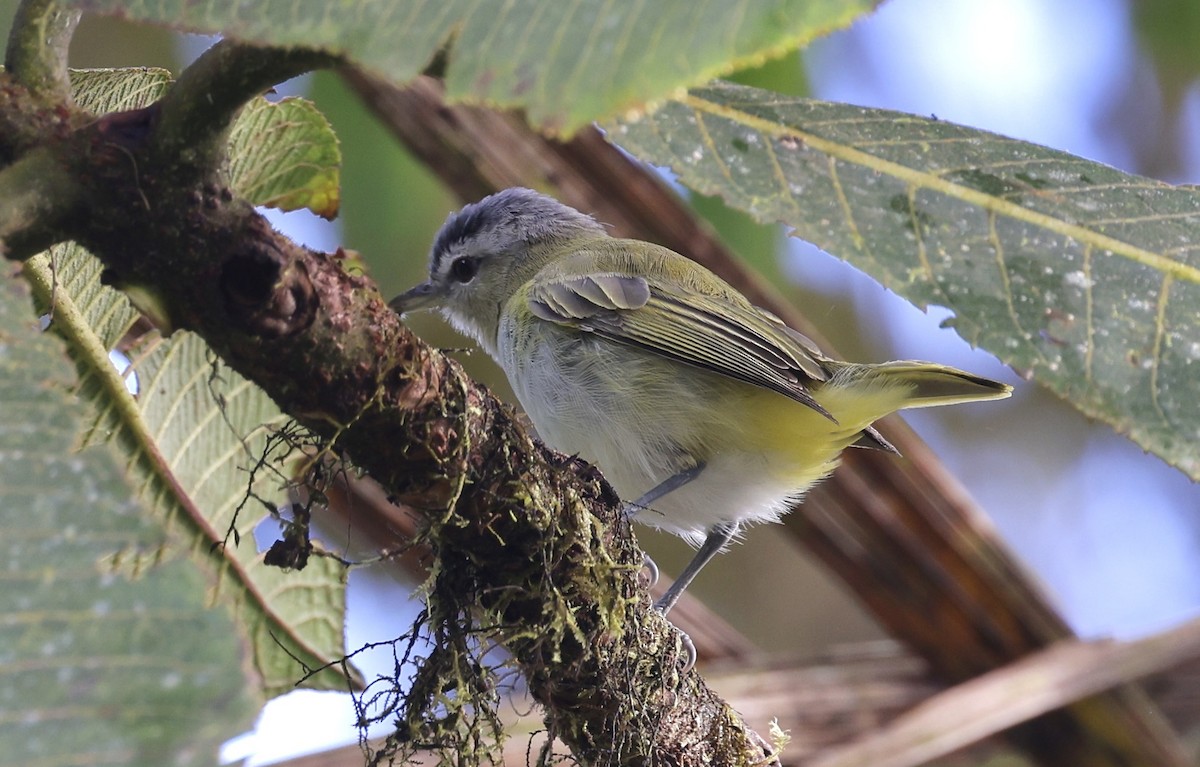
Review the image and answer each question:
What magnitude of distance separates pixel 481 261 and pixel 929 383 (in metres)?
1.67

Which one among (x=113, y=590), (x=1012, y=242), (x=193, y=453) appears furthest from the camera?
(x=193, y=453)

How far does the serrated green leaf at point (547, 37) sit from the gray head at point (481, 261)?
2692 millimetres

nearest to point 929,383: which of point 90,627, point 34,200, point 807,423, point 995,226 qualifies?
point 807,423

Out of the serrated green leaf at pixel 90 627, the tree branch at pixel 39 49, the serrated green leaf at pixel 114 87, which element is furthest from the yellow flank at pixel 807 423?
the serrated green leaf at pixel 90 627

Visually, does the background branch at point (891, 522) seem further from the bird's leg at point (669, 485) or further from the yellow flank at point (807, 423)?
the bird's leg at point (669, 485)

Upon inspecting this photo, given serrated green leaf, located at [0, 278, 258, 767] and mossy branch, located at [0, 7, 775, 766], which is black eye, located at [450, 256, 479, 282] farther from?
serrated green leaf, located at [0, 278, 258, 767]

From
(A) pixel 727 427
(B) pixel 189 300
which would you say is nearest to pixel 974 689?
(A) pixel 727 427

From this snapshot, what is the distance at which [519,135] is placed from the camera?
3.41m

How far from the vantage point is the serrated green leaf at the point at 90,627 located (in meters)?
0.79

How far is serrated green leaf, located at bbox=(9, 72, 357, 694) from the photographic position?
171 cm

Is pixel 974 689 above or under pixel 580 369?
under

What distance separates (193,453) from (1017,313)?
130cm

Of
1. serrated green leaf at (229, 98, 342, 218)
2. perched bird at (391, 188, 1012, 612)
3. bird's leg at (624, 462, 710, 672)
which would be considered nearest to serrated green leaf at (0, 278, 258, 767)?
serrated green leaf at (229, 98, 342, 218)

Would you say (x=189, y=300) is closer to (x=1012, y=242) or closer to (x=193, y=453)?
(x=193, y=453)
